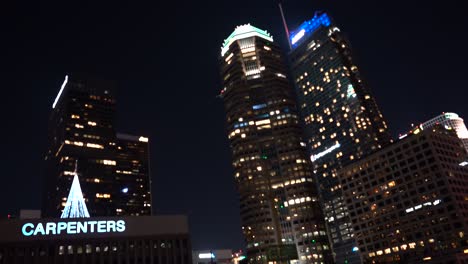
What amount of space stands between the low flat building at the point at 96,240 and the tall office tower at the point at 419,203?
371 ft

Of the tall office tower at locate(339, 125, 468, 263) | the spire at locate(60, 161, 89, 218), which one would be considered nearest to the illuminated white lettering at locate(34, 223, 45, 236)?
the spire at locate(60, 161, 89, 218)

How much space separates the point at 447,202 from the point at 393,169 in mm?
29071

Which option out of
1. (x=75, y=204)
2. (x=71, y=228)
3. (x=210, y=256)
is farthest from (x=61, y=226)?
(x=210, y=256)

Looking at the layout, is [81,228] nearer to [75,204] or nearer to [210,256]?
[75,204]

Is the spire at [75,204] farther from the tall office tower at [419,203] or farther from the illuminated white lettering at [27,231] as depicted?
the tall office tower at [419,203]

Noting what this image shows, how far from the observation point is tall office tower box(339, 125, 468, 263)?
544 feet

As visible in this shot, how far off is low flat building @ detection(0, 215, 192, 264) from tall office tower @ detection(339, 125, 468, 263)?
113 m

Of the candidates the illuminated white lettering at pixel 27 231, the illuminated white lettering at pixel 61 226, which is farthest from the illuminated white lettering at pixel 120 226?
the illuminated white lettering at pixel 27 231

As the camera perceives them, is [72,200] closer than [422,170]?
Yes

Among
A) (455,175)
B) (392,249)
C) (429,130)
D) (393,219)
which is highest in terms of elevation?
(429,130)

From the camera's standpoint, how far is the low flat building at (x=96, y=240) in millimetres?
91500

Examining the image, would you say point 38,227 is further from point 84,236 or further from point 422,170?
point 422,170

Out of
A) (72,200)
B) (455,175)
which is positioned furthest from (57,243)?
(455,175)

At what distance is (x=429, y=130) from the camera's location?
186m
